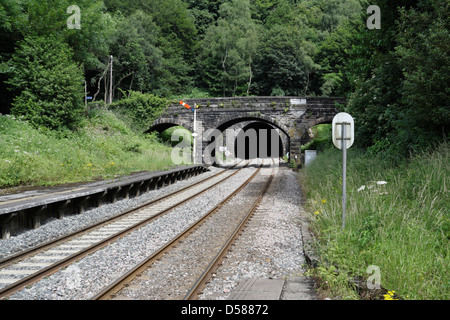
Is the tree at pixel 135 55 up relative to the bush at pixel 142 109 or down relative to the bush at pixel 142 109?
up

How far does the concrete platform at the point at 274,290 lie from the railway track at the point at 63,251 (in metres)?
2.85

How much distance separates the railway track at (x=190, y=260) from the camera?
173 inches

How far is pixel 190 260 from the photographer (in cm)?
573

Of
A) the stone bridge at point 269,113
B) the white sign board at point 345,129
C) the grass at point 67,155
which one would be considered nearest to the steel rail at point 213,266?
the white sign board at point 345,129

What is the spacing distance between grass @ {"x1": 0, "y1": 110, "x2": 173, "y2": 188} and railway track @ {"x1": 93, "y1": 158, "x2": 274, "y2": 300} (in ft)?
21.9

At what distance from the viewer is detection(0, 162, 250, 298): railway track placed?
482 centimetres

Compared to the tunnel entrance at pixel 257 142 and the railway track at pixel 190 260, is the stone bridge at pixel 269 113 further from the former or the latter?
the railway track at pixel 190 260

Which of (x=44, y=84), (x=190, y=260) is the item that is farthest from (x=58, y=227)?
(x=44, y=84)

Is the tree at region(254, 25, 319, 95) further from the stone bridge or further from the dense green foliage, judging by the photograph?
the stone bridge

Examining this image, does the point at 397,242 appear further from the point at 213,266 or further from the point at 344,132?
the point at 213,266

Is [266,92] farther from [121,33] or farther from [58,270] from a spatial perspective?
[58,270]

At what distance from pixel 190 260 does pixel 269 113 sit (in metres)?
22.7

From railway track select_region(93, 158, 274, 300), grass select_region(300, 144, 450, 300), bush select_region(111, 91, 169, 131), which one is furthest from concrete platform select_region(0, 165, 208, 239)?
bush select_region(111, 91, 169, 131)

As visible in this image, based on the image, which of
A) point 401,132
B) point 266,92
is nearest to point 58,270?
point 401,132
